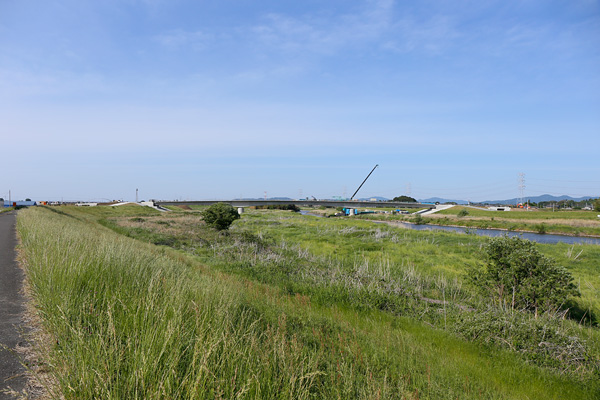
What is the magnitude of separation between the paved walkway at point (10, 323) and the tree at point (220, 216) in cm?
2687

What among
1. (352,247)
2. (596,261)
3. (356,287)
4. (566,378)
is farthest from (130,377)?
(596,261)

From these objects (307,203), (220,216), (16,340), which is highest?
(307,203)

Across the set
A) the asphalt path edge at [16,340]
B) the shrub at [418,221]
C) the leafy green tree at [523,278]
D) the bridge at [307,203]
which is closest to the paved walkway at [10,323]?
the asphalt path edge at [16,340]

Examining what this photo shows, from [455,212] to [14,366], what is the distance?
101506mm

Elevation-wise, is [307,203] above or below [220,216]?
above

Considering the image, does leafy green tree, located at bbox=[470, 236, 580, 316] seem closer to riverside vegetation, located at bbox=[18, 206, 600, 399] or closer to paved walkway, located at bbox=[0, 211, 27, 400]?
riverside vegetation, located at bbox=[18, 206, 600, 399]

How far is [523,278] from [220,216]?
33108 mm

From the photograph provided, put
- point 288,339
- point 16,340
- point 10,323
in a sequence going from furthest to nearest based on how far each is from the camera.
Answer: point 288,339 → point 10,323 → point 16,340

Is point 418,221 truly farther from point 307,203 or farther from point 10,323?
point 10,323

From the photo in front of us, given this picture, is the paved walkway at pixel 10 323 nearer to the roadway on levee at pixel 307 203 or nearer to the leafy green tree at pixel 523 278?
the leafy green tree at pixel 523 278

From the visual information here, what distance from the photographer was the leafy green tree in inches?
436

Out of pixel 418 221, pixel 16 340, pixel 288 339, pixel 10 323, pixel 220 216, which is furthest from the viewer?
pixel 418 221

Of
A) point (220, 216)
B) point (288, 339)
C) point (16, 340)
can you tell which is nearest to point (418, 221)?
point (220, 216)

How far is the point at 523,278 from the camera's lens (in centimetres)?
1180
